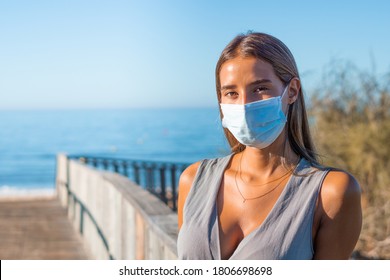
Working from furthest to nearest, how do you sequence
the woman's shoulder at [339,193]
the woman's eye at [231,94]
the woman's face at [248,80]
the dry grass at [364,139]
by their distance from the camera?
the dry grass at [364,139]
the woman's eye at [231,94]
the woman's face at [248,80]
the woman's shoulder at [339,193]

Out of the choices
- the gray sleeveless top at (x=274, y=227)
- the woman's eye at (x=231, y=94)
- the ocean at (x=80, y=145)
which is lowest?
the ocean at (x=80, y=145)

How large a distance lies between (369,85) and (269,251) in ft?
22.9

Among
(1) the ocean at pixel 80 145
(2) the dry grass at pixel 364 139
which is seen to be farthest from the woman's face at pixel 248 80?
(1) the ocean at pixel 80 145

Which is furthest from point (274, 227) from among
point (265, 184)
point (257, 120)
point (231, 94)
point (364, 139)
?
point (364, 139)

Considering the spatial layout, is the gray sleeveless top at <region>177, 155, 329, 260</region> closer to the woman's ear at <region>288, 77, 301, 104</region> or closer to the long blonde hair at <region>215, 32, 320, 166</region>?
the long blonde hair at <region>215, 32, 320, 166</region>

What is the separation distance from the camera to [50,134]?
6881cm

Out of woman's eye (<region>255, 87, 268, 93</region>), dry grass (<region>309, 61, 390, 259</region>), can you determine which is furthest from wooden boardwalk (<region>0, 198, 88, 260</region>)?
woman's eye (<region>255, 87, 268, 93</region>)

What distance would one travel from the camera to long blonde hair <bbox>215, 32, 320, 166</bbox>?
1.92 m

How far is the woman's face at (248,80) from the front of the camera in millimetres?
1922

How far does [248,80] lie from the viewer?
6.36ft

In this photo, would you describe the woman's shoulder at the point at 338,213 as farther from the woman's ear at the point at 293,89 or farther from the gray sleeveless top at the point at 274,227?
the woman's ear at the point at 293,89

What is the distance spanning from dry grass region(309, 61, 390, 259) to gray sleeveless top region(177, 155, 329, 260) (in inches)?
206

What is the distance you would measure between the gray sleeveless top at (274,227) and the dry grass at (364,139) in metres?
5.24
